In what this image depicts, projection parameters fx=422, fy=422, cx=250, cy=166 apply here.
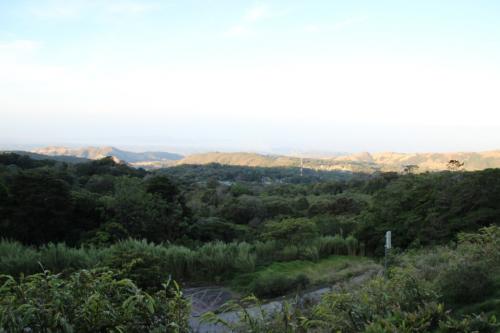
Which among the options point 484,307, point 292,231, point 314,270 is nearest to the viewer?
point 484,307

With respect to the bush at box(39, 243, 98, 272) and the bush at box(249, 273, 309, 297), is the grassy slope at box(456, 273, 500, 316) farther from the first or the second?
the bush at box(39, 243, 98, 272)

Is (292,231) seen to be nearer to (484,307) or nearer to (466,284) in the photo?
(466,284)

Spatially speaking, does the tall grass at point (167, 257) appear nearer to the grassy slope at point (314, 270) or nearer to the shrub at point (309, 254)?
the shrub at point (309, 254)

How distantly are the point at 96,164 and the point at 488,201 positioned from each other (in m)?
28.6

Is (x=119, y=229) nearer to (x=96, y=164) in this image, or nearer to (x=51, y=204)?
(x=51, y=204)

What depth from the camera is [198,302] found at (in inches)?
316

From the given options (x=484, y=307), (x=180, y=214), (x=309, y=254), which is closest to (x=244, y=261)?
(x=309, y=254)

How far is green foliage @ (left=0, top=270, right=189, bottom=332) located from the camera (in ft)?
9.54

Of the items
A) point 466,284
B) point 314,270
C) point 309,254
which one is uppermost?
point 466,284

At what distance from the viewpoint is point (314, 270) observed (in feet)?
33.6

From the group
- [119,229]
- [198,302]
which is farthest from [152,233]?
[198,302]

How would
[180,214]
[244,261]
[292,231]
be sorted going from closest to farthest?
1. [244,261]
2. [292,231]
3. [180,214]

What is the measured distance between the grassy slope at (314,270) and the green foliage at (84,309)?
5335 millimetres

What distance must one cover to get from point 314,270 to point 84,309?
7865 millimetres
